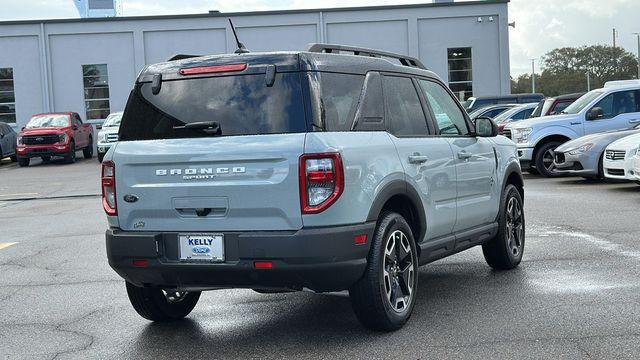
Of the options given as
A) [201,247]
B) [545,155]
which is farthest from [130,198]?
[545,155]

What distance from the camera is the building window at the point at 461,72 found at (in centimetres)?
3822

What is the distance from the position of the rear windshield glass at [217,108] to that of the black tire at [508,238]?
10.1 feet

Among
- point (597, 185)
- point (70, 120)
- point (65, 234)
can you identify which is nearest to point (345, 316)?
point (65, 234)

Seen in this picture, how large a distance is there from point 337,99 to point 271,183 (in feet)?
2.49

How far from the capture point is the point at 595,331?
18.4 ft

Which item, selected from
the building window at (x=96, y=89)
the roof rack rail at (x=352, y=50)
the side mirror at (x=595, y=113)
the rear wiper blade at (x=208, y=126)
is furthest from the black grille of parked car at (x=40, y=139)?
the rear wiper blade at (x=208, y=126)

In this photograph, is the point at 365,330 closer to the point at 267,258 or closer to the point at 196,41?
the point at 267,258

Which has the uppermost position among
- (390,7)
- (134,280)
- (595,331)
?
(390,7)

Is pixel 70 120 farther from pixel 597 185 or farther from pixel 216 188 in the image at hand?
pixel 216 188

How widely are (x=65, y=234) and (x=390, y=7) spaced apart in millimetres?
27986

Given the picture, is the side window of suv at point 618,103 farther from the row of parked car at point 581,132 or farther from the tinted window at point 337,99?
the tinted window at point 337,99

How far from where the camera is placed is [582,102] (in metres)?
19.0

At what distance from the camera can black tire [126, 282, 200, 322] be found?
622 centimetres

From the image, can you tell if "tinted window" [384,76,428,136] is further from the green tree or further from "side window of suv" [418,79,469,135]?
the green tree
